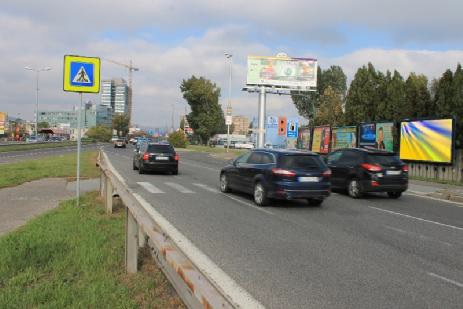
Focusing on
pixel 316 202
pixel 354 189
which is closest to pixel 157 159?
pixel 354 189

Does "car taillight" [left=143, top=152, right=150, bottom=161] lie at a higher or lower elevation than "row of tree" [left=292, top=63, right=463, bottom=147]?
lower

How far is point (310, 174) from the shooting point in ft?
41.4

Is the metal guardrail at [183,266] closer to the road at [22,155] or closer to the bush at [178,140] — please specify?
the road at [22,155]

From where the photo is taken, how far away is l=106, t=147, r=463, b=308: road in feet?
A: 17.8

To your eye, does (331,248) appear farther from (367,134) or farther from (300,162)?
(367,134)

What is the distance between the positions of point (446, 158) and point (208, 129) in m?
61.9

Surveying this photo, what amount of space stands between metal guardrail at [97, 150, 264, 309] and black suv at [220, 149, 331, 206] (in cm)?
457

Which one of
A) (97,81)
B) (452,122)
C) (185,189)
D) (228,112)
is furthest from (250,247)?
(228,112)

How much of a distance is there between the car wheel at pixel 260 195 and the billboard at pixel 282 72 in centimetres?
4407

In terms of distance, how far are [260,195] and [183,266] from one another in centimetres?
901

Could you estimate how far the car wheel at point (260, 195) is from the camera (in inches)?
495

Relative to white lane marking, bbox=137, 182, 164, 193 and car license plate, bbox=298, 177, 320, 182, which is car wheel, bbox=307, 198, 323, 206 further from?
white lane marking, bbox=137, 182, 164, 193

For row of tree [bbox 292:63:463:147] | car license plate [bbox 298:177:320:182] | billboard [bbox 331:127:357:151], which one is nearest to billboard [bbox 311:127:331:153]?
billboard [bbox 331:127:357:151]

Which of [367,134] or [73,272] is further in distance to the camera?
[367,134]
